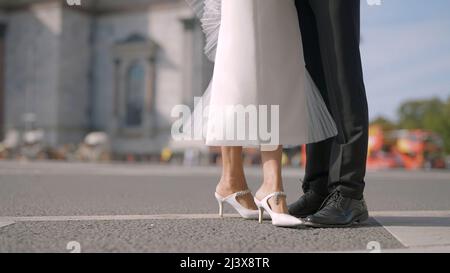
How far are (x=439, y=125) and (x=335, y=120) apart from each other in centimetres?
7520

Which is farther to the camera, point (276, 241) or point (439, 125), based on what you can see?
point (439, 125)

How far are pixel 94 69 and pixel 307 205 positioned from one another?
1462 inches

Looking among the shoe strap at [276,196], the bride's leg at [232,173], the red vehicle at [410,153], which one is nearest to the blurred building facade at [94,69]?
the red vehicle at [410,153]

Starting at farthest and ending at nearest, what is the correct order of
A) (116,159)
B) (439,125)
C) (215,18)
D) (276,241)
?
(439,125) < (116,159) < (215,18) < (276,241)

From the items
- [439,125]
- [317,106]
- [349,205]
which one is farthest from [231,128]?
[439,125]

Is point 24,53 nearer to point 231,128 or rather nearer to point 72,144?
point 72,144

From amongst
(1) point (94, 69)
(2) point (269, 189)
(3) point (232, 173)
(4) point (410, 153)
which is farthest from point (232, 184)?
(1) point (94, 69)

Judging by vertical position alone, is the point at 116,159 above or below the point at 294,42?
below

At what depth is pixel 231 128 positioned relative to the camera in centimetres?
244

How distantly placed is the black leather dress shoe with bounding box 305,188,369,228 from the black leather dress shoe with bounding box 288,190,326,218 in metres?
0.19

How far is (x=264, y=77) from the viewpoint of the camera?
8.14 feet

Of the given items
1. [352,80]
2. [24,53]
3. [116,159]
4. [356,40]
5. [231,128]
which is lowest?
[116,159]

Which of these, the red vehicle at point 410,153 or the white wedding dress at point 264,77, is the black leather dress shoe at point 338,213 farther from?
the red vehicle at point 410,153

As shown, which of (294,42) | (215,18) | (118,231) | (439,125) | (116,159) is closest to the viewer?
(118,231)
